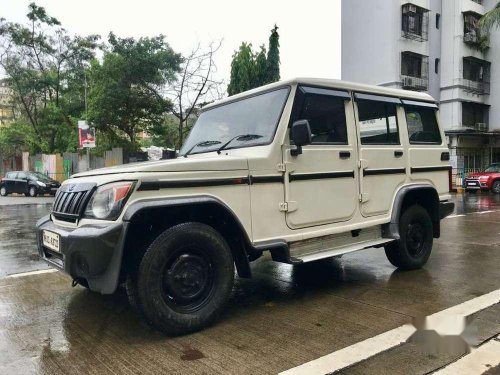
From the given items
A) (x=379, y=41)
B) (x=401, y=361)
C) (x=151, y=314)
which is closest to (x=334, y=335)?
(x=401, y=361)

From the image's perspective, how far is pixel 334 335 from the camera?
353 centimetres

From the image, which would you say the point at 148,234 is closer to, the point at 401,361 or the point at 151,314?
the point at 151,314

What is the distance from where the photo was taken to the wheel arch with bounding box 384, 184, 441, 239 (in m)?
5.05

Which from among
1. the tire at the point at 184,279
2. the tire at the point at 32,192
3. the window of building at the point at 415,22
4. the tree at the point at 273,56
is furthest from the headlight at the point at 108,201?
the window of building at the point at 415,22

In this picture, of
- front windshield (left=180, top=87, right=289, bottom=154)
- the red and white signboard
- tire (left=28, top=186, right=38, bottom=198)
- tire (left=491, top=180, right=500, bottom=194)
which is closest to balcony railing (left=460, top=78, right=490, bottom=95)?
tire (left=491, top=180, right=500, bottom=194)

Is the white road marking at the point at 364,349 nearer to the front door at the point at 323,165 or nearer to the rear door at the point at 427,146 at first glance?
the front door at the point at 323,165

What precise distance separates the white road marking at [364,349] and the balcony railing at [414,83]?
85.7 ft

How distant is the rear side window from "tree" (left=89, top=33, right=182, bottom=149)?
64.0ft

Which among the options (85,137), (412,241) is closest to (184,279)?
(412,241)

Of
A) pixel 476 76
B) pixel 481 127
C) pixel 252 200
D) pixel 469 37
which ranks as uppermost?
pixel 469 37

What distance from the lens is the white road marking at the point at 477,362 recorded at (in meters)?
2.92

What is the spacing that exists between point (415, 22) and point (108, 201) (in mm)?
30881

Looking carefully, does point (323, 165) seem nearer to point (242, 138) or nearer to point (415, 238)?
point (242, 138)

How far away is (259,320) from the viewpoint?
390cm
